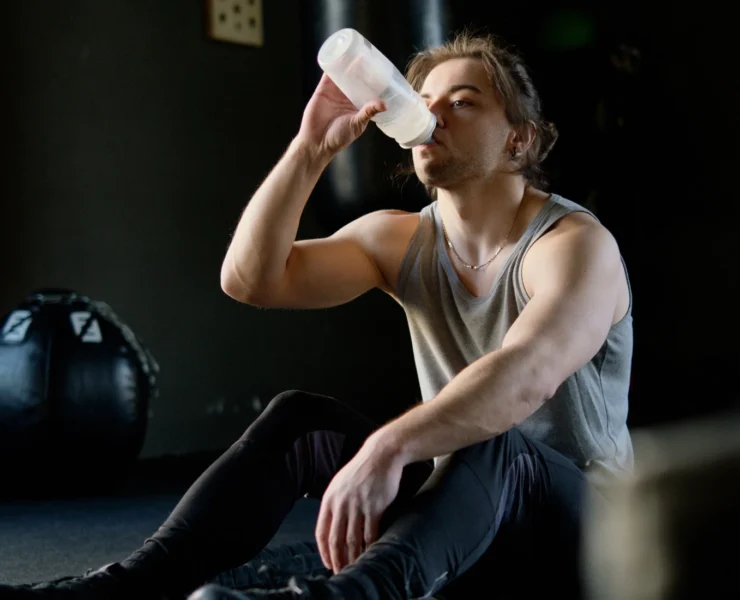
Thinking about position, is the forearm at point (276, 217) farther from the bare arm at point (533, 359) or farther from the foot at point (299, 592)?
the foot at point (299, 592)

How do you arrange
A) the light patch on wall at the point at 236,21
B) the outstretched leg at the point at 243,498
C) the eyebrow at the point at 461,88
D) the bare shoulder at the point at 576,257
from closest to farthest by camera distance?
1. the outstretched leg at the point at 243,498
2. the bare shoulder at the point at 576,257
3. the eyebrow at the point at 461,88
4. the light patch on wall at the point at 236,21

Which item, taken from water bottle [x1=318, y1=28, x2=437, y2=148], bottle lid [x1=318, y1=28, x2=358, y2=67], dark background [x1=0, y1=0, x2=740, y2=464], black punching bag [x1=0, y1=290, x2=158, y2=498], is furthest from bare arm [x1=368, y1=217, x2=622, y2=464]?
black punching bag [x1=0, y1=290, x2=158, y2=498]

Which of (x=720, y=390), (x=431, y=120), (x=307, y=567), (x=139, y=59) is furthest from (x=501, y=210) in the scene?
(x=139, y=59)

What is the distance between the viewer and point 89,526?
6.89ft

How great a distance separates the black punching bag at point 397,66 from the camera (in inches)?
94.6

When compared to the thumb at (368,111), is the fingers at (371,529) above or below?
below

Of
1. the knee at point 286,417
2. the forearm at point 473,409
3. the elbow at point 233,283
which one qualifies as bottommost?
the knee at point 286,417

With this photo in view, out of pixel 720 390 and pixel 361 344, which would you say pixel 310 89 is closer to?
pixel 361 344

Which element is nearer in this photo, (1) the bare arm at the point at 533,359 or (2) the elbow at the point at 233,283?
(1) the bare arm at the point at 533,359

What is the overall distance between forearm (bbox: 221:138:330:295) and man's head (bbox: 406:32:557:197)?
168 millimetres

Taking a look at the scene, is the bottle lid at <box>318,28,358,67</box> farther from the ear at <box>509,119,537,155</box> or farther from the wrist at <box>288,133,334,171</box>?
the ear at <box>509,119,537,155</box>

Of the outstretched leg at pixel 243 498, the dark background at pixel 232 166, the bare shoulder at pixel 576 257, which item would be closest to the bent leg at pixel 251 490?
the outstretched leg at pixel 243 498

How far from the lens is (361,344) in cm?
333

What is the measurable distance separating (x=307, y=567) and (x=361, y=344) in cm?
186
